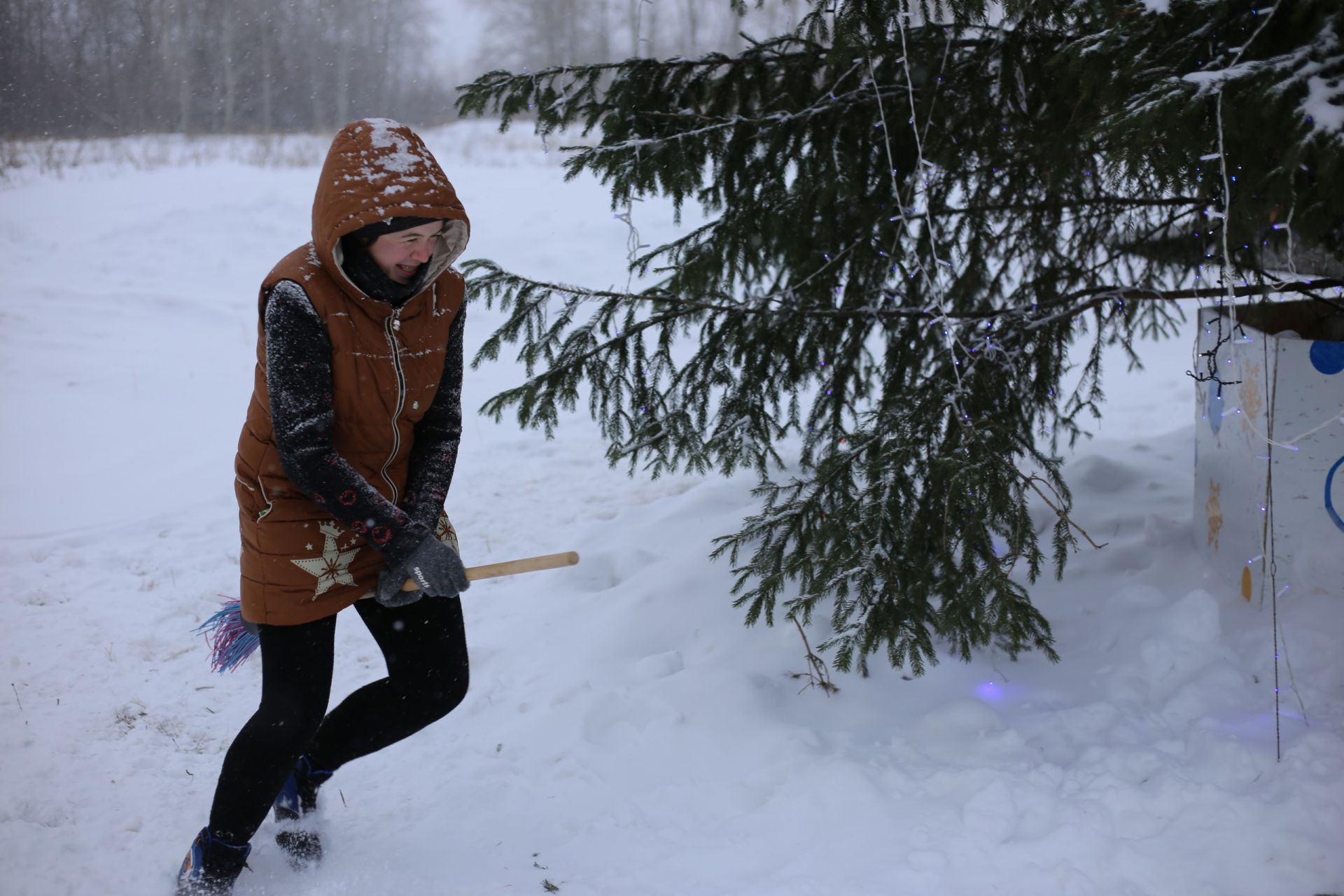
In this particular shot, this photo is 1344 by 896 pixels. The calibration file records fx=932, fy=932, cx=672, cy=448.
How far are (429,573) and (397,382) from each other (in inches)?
17.9

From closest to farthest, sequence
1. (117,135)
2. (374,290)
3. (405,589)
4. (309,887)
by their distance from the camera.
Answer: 1. (374,290)
2. (405,589)
3. (309,887)
4. (117,135)

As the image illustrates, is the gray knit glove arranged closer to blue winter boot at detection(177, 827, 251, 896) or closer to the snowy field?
blue winter boot at detection(177, 827, 251, 896)

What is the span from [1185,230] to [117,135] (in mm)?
11726

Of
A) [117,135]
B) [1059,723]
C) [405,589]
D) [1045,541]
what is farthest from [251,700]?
[117,135]

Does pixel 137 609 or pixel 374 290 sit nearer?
pixel 374 290

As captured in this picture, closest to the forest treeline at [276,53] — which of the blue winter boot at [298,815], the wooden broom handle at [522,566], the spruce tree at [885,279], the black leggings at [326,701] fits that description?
the spruce tree at [885,279]

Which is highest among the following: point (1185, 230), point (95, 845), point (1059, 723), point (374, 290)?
point (1185, 230)

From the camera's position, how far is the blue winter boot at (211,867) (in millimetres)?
2203

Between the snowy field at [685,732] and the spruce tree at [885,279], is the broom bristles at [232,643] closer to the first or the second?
the snowy field at [685,732]

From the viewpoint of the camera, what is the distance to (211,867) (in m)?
2.21

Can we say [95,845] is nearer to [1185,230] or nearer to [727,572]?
[727,572]

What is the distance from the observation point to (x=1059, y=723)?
2.88m

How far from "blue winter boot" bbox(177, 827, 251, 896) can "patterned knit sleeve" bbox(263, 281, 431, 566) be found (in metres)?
0.82

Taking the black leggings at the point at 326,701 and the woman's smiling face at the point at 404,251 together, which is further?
the black leggings at the point at 326,701
